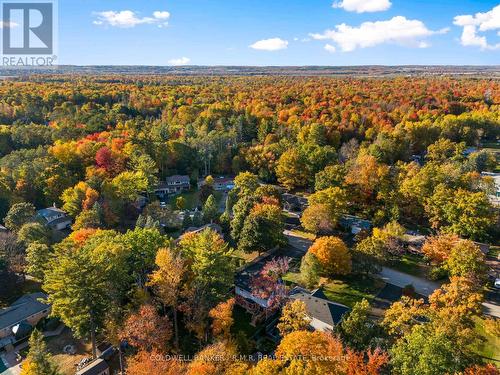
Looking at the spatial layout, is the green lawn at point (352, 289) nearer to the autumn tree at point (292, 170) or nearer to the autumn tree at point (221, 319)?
the autumn tree at point (221, 319)

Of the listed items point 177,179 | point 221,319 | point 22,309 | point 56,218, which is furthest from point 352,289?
point 56,218

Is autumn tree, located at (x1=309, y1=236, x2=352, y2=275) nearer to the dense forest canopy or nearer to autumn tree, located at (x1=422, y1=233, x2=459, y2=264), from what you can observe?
autumn tree, located at (x1=422, y1=233, x2=459, y2=264)

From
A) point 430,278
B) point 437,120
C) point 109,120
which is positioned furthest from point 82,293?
point 437,120

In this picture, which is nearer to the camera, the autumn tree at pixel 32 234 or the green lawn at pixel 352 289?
the green lawn at pixel 352 289

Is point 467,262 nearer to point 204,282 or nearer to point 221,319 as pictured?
point 221,319

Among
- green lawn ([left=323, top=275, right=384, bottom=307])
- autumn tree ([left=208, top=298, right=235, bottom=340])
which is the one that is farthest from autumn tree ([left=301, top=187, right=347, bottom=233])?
autumn tree ([left=208, top=298, right=235, bottom=340])

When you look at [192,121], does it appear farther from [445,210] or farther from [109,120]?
[445,210]

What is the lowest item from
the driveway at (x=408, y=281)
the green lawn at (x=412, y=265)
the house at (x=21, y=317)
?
the house at (x=21, y=317)

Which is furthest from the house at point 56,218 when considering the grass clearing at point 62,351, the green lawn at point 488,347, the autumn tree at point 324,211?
the green lawn at point 488,347
